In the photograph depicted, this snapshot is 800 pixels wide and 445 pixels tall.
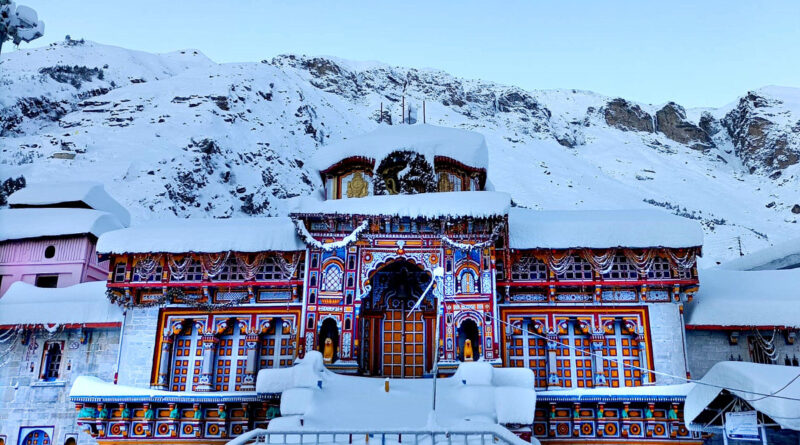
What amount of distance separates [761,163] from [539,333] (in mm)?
85707

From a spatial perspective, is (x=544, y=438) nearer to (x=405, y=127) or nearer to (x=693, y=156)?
(x=405, y=127)

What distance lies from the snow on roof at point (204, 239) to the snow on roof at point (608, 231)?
7129 millimetres

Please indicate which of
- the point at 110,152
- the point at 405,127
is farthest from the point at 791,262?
the point at 110,152

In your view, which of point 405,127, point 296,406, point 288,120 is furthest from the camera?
point 288,120

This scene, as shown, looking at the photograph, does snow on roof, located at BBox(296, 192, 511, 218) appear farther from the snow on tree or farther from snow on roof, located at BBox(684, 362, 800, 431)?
the snow on tree

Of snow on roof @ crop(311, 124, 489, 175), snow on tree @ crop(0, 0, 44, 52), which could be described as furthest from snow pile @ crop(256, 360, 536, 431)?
snow on tree @ crop(0, 0, 44, 52)

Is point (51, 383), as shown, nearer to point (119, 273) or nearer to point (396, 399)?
point (119, 273)

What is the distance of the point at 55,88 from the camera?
67062mm

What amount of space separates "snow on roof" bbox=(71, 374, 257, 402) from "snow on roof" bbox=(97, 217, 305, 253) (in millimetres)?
4168

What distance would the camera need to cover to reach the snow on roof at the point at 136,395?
1680 cm

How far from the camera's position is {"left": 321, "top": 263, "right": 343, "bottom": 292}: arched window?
1748cm

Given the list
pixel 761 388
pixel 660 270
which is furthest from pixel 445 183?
pixel 761 388

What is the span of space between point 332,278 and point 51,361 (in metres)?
10.4

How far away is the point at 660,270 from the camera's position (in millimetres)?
17844
